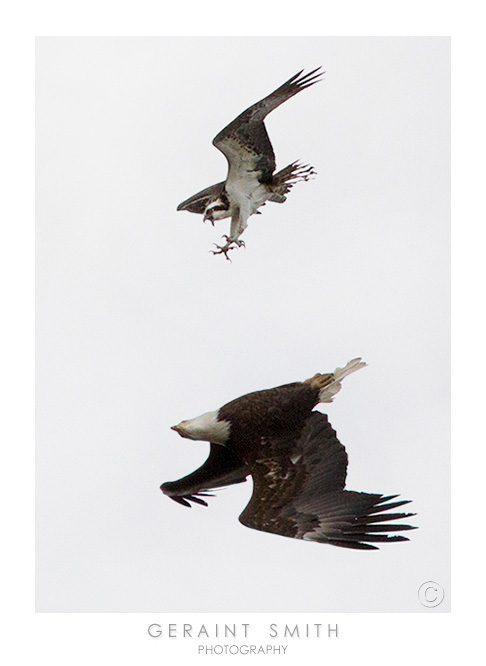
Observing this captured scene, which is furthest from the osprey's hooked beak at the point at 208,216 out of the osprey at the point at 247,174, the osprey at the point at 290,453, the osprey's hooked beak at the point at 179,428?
the osprey's hooked beak at the point at 179,428

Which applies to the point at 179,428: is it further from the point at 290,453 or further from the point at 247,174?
the point at 247,174

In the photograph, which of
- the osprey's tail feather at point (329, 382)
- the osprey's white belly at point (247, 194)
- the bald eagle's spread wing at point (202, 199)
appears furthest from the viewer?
the bald eagle's spread wing at point (202, 199)

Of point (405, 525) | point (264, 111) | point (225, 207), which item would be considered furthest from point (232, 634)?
point (264, 111)

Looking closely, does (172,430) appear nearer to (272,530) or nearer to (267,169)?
(272,530)

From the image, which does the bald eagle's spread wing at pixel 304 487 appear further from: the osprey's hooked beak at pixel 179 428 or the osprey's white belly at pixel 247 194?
the osprey's white belly at pixel 247 194

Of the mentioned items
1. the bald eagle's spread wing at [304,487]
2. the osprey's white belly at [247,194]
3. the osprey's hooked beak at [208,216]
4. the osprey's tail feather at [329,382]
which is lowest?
the bald eagle's spread wing at [304,487]

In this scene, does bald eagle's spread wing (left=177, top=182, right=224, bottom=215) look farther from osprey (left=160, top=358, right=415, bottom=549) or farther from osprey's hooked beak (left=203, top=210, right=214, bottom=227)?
osprey (left=160, top=358, right=415, bottom=549)

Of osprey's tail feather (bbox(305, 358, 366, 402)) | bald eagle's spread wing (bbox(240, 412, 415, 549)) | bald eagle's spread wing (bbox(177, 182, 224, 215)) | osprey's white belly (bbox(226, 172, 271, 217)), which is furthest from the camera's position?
bald eagle's spread wing (bbox(177, 182, 224, 215))

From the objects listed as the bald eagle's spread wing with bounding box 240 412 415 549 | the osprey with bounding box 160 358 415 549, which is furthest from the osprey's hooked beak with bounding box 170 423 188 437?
the bald eagle's spread wing with bounding box 240 412 415 549

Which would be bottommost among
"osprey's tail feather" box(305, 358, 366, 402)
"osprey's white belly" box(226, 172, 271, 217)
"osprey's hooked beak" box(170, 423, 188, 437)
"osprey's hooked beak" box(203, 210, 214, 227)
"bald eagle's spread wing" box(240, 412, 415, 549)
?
"bald eagle's spread wing" box(240, 412, 415, 549)
